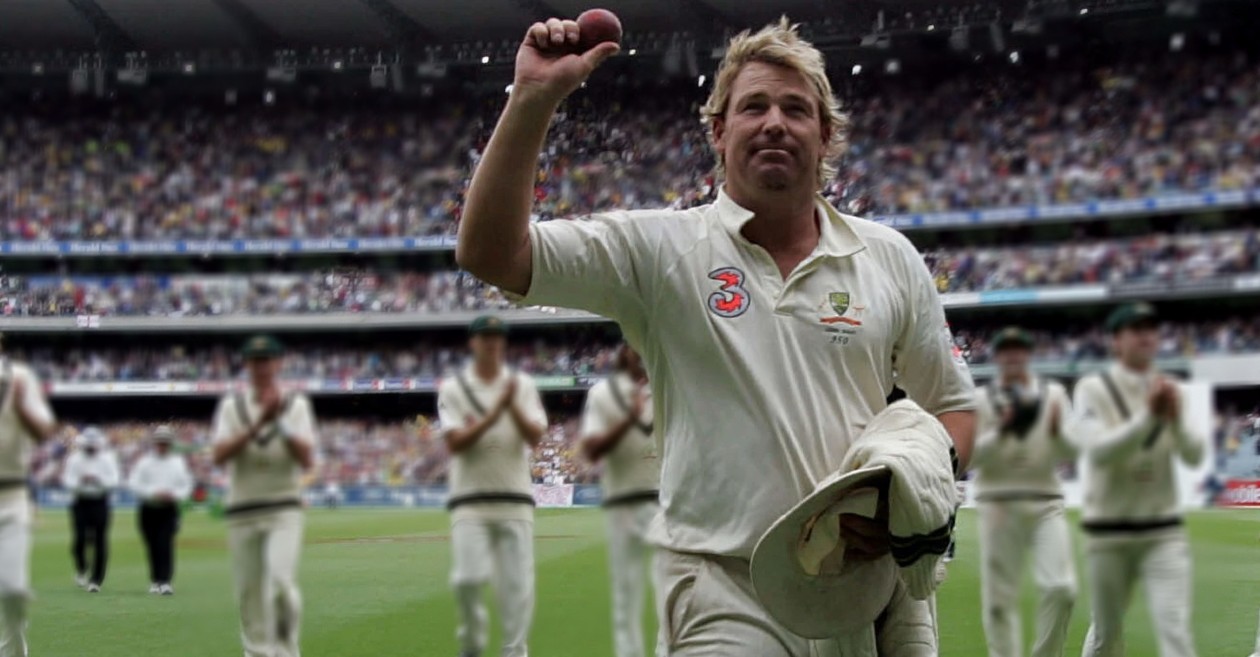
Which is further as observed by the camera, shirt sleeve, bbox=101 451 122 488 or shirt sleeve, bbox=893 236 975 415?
shirt sleeve, bbox=101 451 122 488

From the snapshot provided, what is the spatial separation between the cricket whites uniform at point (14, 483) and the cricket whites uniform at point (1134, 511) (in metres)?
3.37

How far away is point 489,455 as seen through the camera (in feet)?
13.9

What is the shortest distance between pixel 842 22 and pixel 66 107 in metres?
11.6

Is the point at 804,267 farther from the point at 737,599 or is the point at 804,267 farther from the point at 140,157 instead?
the point at 140,157

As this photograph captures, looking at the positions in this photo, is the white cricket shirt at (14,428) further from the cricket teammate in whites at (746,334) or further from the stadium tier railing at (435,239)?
the stadium tier railing at (435,239)

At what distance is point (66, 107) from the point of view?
17688 millimetres

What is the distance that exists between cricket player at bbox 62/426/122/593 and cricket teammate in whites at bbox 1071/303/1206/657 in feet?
17.9

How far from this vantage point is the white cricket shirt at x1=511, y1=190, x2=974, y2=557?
1.45 metres

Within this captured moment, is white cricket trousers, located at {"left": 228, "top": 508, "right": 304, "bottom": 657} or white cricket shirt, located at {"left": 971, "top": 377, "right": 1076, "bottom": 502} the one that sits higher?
white cricket shirt, located at {"left": 971, "top": 377, "right": 1076, "bottom": 502}

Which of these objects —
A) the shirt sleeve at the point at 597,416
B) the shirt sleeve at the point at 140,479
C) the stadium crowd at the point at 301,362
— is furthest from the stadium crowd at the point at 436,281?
the shirt sleeve at the point at 597,416

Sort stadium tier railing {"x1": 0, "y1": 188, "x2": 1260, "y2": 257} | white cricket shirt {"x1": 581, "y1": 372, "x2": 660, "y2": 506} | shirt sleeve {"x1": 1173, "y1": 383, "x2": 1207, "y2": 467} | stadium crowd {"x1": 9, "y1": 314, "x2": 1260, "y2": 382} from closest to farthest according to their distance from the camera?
shirt sleeve {"x1": 1173, "y1": 383, "x2": 1207, "y2": 467}, white cricket shirt {"x1": 581, "y1": 372, "x2": 660, "y2": 506}, stadium crowd {"x1": 9, "y1": 314, "x2": 1260, "y2": 382}, stadium tier railing {"x1": 0, "y1": 188, "x2": 1260, "y2": 257}

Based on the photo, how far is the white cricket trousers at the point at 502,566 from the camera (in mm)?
4289

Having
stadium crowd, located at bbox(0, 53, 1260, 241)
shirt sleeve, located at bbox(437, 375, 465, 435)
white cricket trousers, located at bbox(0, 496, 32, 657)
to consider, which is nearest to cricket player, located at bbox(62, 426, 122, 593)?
white cricket trousers, located at bbox(0, 496, 32, 657)

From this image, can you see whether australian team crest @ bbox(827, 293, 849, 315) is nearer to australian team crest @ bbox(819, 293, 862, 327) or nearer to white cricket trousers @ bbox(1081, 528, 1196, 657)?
australian team crest @ bbox(819, 293, 862, 327)
